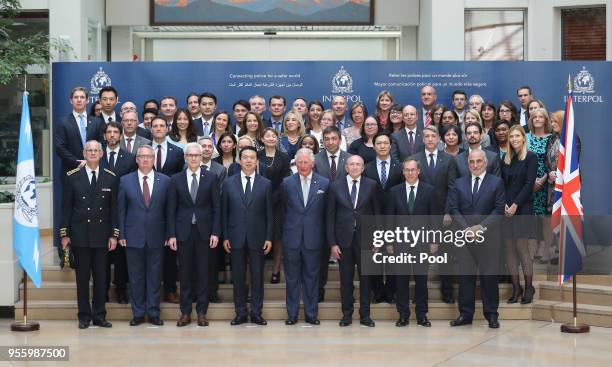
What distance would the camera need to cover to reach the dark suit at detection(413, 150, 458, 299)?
10688 millimetres

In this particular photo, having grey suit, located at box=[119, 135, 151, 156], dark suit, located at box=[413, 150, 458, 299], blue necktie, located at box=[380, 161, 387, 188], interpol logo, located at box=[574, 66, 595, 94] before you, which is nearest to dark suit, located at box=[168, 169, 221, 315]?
grey suit, located at box=[119, 135, 151, 156]

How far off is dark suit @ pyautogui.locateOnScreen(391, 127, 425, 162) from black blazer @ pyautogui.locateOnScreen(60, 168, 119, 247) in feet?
10.4

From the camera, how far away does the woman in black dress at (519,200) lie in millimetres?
10547

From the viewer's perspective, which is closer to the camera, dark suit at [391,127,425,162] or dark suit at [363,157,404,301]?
dark suit at [363,157,404,301]

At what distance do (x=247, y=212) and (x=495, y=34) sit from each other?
8382 millimetres

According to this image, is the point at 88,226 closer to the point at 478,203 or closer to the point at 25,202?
the point at 25,202

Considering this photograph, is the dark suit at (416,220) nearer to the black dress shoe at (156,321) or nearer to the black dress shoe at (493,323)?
the black dress shoe at (493,323)

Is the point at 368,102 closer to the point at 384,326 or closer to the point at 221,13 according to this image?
the point at 384,326

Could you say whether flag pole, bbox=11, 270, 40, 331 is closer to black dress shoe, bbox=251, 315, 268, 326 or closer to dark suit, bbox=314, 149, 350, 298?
black dress shoe, bbox=251, 315, 268, 326

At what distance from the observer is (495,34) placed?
1728cm

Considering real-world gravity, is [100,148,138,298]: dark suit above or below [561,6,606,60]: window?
below

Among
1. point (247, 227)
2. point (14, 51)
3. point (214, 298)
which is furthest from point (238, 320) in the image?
point (14, 51)

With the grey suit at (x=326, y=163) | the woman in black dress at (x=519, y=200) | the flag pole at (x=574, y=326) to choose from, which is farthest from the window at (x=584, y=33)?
the flag pole at (x=574, y=326)

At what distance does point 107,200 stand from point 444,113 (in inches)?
158
